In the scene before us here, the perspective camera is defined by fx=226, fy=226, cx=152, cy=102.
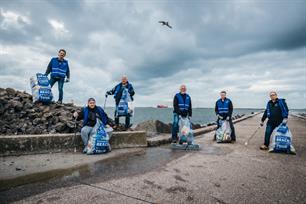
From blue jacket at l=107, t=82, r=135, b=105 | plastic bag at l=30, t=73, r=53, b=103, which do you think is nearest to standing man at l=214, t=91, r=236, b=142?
blue jacket at l=107, t=82, r=135, b=105

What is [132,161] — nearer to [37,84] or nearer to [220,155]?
[220,155]

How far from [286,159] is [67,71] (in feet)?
24.7

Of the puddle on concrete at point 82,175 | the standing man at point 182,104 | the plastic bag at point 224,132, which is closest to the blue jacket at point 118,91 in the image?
the standing man at point 182,104

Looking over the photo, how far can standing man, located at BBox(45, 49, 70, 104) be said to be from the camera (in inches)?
318

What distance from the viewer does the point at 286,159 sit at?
5.57 m

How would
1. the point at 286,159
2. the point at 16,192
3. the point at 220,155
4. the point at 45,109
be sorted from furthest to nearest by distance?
the point at 45,109
the point at 220,155
the point at 286,159
the point at 16,192

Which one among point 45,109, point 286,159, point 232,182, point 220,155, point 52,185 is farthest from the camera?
point 45,109

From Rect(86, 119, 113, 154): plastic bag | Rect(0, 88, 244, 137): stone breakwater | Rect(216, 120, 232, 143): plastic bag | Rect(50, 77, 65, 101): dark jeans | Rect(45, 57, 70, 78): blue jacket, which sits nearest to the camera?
Rect(86, 119, 113, 154): plastic bag

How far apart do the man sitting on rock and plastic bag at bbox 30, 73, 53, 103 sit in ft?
8.44

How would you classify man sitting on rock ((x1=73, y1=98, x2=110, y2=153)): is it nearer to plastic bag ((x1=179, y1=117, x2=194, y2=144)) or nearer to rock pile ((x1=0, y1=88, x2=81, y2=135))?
rock pile ((x1=0, y1=88, x2=81, y2=135))

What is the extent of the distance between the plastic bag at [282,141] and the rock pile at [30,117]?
19.6 ft

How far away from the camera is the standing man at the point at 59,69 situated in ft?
26.5

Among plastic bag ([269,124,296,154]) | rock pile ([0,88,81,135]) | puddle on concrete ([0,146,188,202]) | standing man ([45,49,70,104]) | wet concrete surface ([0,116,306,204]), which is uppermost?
standing man ([45,49,70,104])

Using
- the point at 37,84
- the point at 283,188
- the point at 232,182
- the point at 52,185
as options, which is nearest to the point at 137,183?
the point at 52,185
